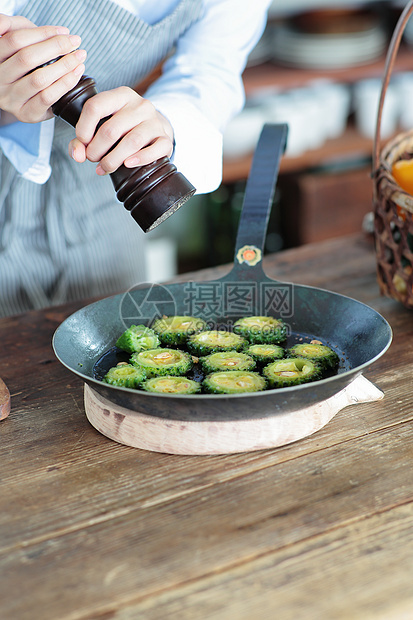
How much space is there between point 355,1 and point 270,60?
461mm

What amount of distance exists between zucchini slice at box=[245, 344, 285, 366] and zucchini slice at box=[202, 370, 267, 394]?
0.05 m

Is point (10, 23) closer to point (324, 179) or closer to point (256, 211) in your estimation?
point (256, 211)

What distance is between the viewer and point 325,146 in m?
2.46

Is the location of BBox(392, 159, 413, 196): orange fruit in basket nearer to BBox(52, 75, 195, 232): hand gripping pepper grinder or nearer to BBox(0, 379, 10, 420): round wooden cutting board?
BBox(52, 75, 195, 232): hand gripping pepper grinder

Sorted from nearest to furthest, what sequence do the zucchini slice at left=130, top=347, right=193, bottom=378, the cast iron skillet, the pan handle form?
the cast iron skillet < the zucchini slice at left=130, top=347, right=193, bottom=378 < the pan handle

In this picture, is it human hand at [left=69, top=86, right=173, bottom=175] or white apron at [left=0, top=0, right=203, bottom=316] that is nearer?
human hand at [left=69, top=86, right=173, bottom=175]

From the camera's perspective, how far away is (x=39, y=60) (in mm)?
795

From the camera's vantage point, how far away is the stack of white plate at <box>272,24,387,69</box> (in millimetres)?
2373

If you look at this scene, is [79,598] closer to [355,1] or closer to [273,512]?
[273,512]

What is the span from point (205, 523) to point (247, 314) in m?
0.42

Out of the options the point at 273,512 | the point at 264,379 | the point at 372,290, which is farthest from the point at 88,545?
the point at 372,290

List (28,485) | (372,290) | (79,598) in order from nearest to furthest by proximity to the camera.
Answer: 1. (79,598)
2. (28,485)
3. (372,290)

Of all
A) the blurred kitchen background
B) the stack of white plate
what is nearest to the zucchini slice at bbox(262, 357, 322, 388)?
the blurred kitchen background

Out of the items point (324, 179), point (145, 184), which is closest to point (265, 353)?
point (145, 184)
